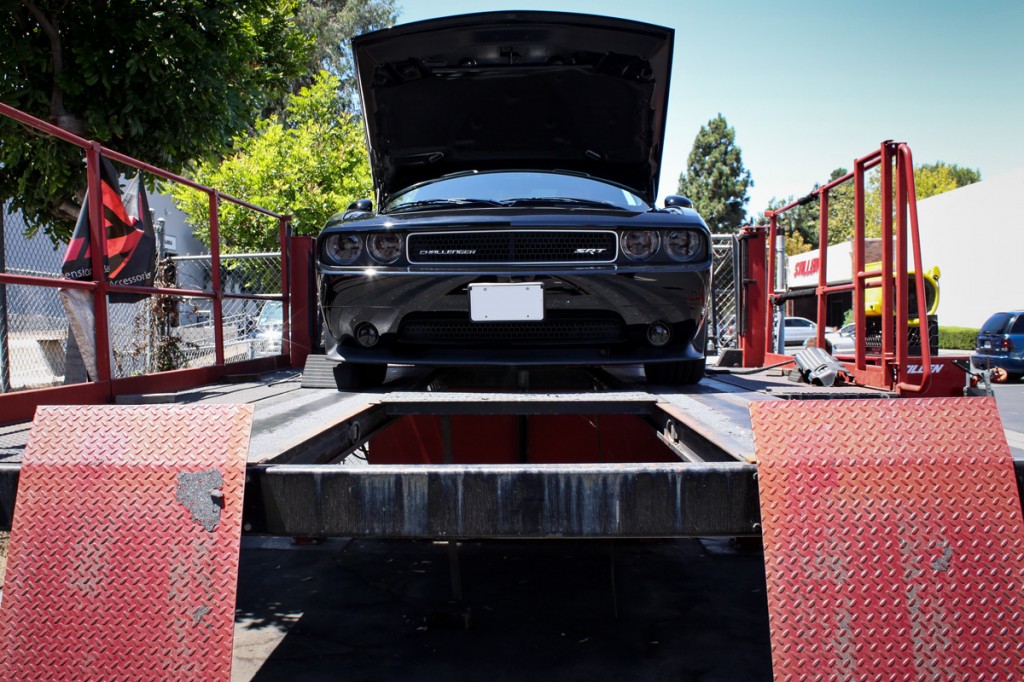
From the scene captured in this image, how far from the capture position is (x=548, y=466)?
1.83m

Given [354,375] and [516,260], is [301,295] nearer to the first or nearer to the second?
[354,375]

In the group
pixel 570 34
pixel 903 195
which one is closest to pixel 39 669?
pixel 903 195

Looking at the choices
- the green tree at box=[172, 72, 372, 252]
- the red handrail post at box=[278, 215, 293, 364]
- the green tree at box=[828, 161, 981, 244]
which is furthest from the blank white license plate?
the green tree at box=[828, 161, 981, 244]

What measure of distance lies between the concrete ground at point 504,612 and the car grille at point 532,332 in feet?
3.43

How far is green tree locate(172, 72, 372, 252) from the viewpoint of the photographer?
1644cm

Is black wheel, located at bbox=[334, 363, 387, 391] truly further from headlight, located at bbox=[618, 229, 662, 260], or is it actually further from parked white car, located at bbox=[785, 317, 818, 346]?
parked white car, located at bbox=[785, 317, 818, 346]

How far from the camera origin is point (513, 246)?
2943 mm

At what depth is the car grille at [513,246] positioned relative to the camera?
293 centimetres

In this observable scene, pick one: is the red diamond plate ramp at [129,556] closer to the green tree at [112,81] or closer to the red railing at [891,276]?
the red railing at [891,276]

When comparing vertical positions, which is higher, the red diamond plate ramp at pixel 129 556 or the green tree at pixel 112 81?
the green tree at pixel 112 81

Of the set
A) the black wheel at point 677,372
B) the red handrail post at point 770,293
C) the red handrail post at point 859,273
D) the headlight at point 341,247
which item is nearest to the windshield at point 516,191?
the headlight at point 341,247

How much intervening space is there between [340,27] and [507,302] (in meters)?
29.6

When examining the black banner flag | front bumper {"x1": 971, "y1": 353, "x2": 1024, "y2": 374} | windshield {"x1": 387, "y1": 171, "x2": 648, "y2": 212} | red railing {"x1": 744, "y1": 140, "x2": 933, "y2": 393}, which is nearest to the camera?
red railing {"x1": 744, "y1": 140, "x2": 933, "y2": 393}

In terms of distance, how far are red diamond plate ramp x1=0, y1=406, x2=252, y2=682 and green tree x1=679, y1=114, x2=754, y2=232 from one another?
5589 centimetres
